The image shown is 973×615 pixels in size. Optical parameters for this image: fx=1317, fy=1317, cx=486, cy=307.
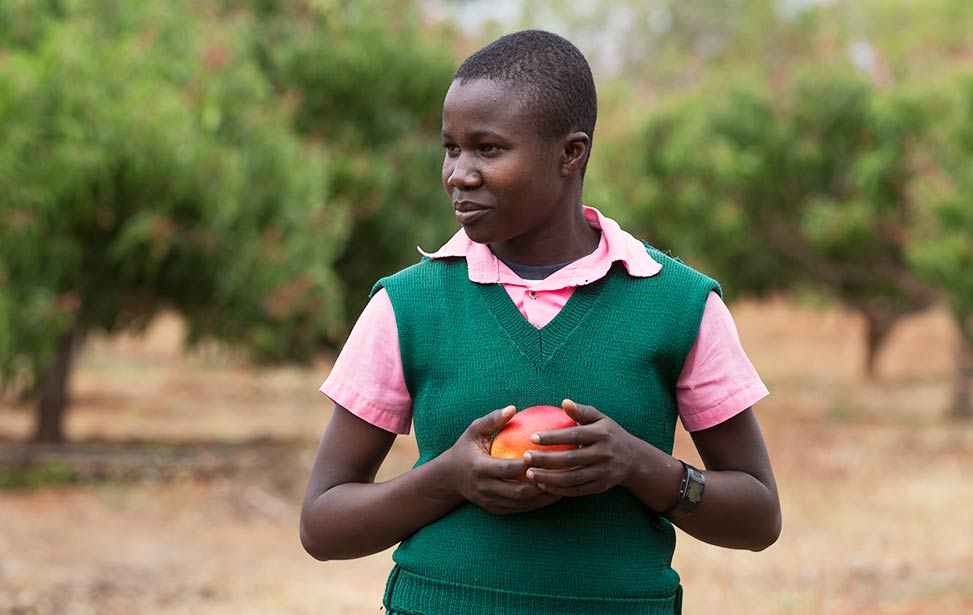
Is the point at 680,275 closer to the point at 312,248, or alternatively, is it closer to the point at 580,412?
the point at 580,412

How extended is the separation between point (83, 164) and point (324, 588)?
3397 millimetres

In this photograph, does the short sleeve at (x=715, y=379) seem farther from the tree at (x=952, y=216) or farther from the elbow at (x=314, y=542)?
the tree at (x=952, y=216)

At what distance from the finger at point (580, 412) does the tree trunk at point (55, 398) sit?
9.65 metres

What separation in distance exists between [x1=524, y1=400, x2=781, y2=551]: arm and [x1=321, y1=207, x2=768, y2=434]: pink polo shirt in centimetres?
5

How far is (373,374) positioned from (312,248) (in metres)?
8.59

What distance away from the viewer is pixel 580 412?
1.78m

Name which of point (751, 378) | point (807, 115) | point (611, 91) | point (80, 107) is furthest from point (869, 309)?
point (751, 378)

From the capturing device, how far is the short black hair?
1.96 metres

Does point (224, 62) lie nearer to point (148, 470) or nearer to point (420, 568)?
point (148, 470)

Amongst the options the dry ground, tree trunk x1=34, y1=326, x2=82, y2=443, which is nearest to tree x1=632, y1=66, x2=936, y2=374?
the dry ground

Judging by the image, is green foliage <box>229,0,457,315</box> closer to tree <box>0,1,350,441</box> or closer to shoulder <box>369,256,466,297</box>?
tree <box>0,1,350,441</box>

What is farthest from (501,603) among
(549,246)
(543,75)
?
(543,75)

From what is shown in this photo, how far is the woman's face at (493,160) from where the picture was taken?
6.36 feet

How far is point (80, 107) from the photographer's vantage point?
909cm
